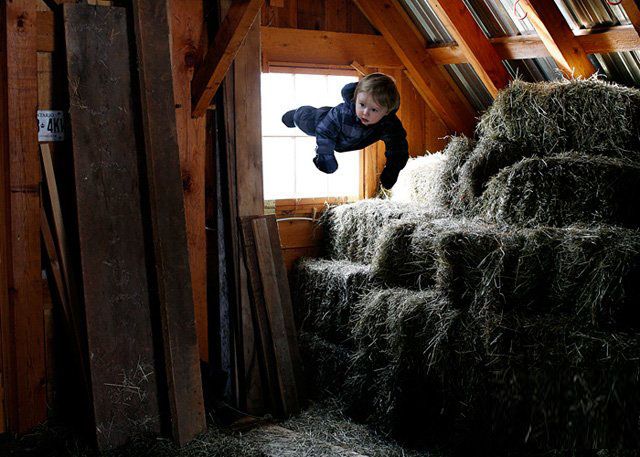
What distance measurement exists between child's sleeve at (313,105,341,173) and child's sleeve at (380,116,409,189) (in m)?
0.31

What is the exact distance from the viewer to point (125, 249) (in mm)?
3398

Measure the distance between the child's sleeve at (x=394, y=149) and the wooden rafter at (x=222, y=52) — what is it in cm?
117

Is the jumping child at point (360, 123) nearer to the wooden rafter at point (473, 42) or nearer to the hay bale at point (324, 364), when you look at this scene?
the wooden rafter at point (473, 42)

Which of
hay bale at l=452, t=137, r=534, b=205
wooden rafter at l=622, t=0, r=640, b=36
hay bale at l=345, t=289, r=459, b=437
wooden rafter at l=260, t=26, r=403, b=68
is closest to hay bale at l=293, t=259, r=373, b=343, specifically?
hay bale at l=345, t=289, r=459, b=437

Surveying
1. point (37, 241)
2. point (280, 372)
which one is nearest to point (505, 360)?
point (280, 372)

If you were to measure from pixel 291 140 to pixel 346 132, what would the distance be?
1.04 meters

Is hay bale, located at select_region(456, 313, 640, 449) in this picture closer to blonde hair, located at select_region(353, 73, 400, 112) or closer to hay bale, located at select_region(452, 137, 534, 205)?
hay bale, located at select_region(452, 137, 534, 205)

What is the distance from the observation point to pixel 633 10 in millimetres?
3711

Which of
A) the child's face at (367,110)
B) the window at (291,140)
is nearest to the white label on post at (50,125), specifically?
the child's face at (367,110)

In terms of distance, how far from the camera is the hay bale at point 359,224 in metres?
4.79

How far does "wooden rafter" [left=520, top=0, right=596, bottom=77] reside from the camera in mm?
4105

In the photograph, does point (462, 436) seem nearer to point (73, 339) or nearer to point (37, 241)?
point (73, 339)

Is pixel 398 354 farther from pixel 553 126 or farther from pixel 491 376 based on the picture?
pixel 553 126

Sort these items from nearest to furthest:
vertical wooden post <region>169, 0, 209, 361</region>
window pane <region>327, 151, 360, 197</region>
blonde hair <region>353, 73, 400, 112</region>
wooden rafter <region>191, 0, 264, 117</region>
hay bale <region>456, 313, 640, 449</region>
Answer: hay bale <region>456, 313, 640, 449</region>, wooden rafter <region>191, 0, 264, 117</region>, vertical wooden post <region>169, 0, 209, 361</region>, blonde hair <region>353, 73, 400, 112</region>, window pane <region>327, 151, 360, 197</region>
